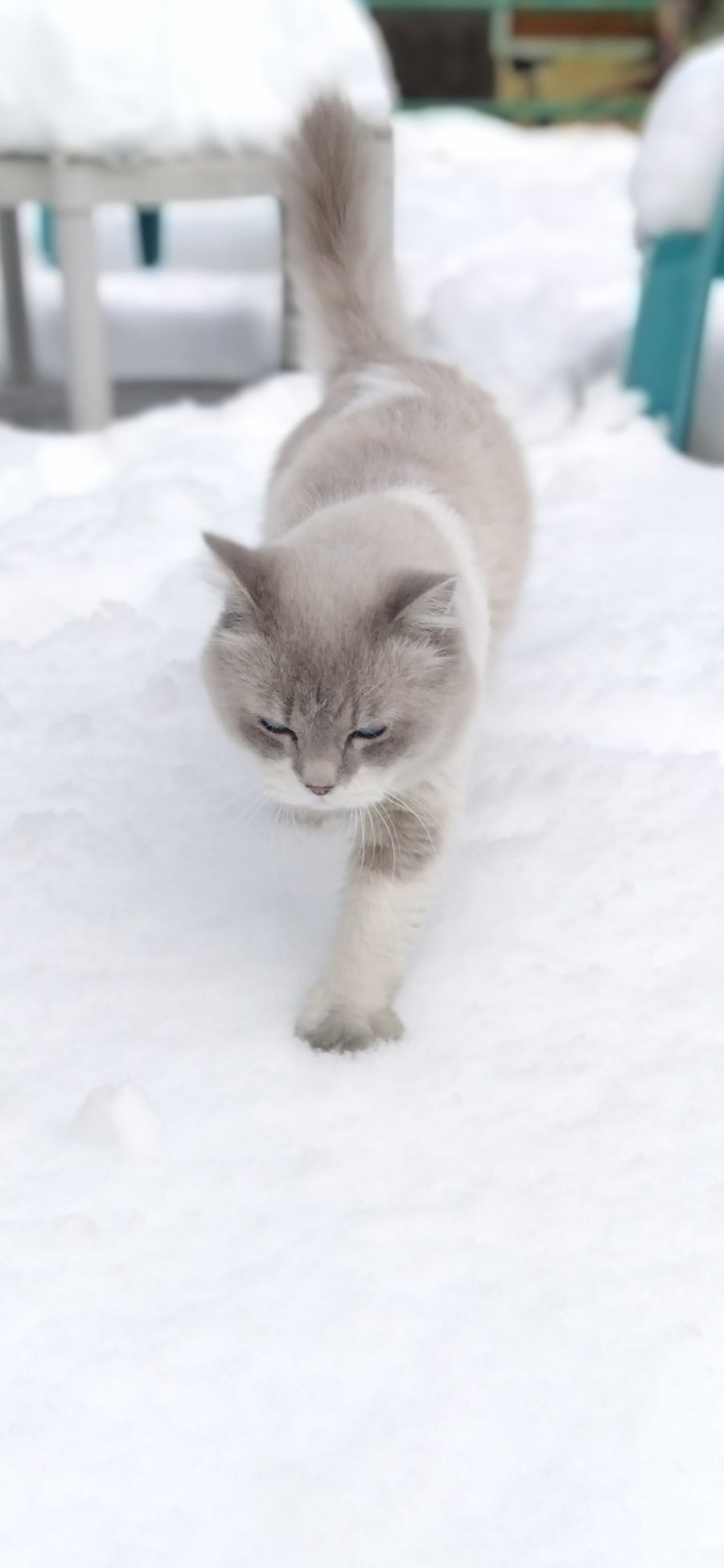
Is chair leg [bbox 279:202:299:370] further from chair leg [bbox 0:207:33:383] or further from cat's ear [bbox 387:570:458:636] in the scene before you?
cat's ear [bbox 387:570:458:636]

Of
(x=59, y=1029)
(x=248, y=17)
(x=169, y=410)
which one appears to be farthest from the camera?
(x=169, y=410)

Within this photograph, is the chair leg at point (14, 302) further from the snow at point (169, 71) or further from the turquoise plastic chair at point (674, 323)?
the turquoise plastic chair at point (674, 323)

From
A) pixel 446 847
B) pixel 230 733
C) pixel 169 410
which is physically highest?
pixel 230 733

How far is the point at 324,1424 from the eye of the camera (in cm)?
110

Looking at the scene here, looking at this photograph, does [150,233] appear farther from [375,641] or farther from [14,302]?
[375,641]

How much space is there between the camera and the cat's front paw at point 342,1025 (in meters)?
1.51

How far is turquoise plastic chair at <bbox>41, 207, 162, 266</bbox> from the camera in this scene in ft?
16.9

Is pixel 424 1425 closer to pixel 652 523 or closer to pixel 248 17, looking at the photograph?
pixel 652 523

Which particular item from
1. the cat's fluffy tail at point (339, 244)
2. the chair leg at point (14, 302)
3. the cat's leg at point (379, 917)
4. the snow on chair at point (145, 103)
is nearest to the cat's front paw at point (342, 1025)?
the cat's leg at point (379, 917)

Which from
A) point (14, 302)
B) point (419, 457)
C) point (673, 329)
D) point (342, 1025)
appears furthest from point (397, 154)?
point (342, 1025)

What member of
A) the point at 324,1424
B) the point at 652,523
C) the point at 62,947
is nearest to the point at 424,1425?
the point at 324,1424

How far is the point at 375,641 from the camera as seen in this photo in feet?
4.59

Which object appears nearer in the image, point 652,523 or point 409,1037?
point 409,1037

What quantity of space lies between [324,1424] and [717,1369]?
33cm
